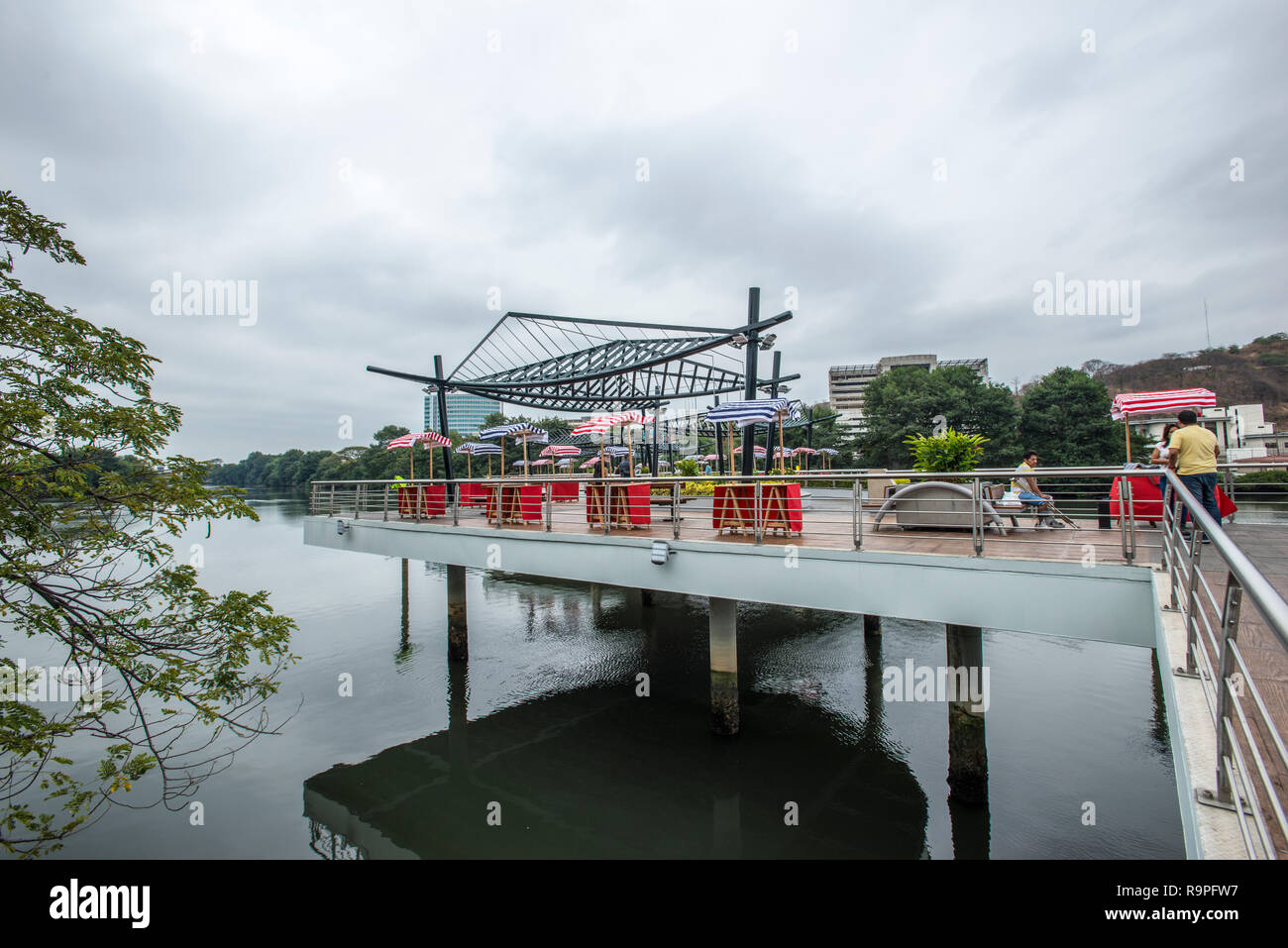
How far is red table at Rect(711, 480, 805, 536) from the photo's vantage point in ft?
26.7

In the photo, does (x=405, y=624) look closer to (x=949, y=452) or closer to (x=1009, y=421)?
(x=949, y=452)

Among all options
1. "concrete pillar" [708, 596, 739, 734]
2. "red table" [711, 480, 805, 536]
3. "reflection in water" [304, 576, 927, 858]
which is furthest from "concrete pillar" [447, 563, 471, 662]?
"red table" [711, 480, 805, 536]

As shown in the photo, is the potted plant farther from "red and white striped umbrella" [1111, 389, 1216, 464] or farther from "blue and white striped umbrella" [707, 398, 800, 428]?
"red and white striped umbrella" [1111, 389, 1216, 464]

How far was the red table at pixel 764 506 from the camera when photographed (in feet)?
26.7

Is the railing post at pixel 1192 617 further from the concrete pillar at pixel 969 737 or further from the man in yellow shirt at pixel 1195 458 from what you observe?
the concrete pillar at pixel 969 737

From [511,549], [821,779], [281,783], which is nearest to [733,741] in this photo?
[821,779]

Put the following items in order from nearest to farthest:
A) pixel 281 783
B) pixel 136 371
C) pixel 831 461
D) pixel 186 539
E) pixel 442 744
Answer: pixel 136 371, pixel 281 783, pixel 442 744, pixel 186 539, pixel 831 461

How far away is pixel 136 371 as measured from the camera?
559 cm

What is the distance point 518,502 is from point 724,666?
5.03 m

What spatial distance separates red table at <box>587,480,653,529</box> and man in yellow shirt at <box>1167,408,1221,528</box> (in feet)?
21.4

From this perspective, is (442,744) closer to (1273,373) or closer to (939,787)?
(939,787)

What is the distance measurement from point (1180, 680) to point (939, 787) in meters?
6.56

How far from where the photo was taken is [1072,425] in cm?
4109

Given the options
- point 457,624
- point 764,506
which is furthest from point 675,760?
point 457,624
